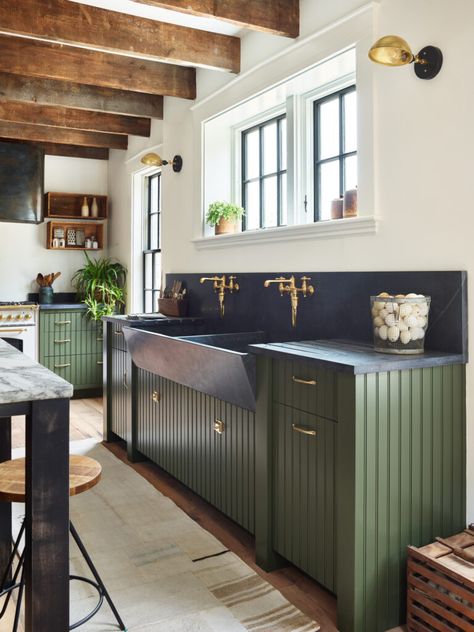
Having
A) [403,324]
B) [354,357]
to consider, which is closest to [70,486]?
[354,357]

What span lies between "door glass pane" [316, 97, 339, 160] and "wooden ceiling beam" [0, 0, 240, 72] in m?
0.73

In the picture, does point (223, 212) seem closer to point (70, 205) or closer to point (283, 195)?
point (283, 195)

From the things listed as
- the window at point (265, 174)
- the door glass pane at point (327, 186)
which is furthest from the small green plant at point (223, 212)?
the door glass pane at point (327, 186)

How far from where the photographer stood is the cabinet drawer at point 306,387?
2.09 metres

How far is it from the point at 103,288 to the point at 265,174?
2783 mm

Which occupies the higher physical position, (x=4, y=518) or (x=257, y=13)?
(x=257, y=13)

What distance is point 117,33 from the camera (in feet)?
11.5

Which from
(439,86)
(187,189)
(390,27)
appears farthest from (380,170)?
(187,189)

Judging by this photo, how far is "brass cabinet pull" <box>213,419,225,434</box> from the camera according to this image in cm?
285

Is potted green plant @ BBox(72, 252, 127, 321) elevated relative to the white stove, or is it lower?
elevated

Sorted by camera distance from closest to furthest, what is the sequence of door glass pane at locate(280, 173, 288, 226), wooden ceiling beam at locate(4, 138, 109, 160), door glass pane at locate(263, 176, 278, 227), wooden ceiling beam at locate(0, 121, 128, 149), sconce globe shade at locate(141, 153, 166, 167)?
1. door glass pane at locate(280, 173, 288, 226)
2. door glass pane at locate(263, 176, 278, 227)
3. sconce globe shade at locate(141, 153, 166, 167)
4. wooden ceiling beam at locate(0, 121, 128, 149)
5. wooden ceiling beam at locate(4, 138, 109, 160)

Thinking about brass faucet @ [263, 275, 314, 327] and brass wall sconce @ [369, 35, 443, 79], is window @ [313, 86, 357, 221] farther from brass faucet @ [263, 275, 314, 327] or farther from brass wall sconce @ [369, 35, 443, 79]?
brass wall sconce @ [369, 35, 443, 79]

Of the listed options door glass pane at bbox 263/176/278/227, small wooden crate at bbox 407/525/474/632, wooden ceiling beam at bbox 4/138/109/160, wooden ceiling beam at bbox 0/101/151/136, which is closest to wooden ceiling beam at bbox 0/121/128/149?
wooden ceiling beam at bbox 4/138/109/160

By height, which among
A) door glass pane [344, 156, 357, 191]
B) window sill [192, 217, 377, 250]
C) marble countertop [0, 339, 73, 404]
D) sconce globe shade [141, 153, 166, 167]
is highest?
sconce globe shade [141, 153, 166, 167]
